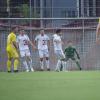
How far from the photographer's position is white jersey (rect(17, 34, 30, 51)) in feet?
71.5

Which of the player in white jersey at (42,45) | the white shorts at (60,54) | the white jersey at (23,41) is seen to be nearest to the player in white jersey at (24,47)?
the white jersey at (23,41)

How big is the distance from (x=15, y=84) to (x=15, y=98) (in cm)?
333

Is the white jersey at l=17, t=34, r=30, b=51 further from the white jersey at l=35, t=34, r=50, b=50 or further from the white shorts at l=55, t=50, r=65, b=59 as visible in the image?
the white shorts at l=55, t=50, r=65, b=59

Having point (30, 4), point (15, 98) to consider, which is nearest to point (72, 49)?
point (30, 4)

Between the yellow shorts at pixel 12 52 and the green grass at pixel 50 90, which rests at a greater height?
the yellow shorts at pixel 12 52

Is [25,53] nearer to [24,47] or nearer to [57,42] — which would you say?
[24,47]

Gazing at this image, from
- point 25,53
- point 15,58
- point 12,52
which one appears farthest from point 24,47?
point 15,58

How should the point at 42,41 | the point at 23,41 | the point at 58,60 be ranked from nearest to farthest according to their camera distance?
the point at 23,41 → the point at 42,41 → the point at 58,60

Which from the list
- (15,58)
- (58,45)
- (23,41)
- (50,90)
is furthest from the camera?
(58,45)

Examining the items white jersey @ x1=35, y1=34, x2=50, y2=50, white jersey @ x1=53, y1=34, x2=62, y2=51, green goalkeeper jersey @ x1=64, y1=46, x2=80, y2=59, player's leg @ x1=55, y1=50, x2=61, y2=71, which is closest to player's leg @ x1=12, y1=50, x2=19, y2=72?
white jersey @ x1=35, y1=34, x2=50, y2=50

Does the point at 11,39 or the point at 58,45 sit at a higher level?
the point at 11,39

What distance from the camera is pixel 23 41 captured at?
859 inches

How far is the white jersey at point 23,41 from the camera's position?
2180 cm

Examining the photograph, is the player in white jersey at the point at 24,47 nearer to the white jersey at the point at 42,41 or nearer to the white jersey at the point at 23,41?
the white jersey at the point at 23,41
